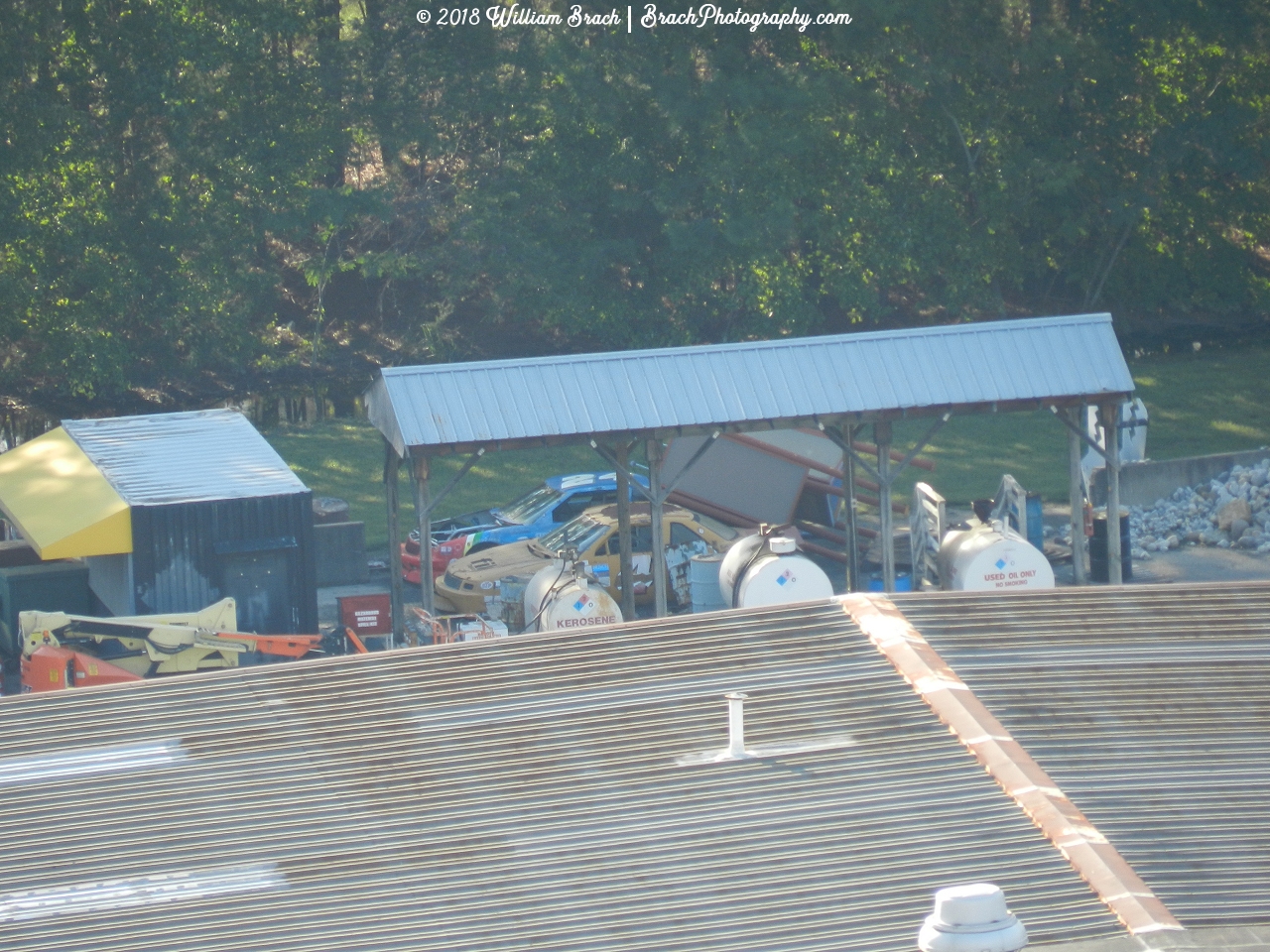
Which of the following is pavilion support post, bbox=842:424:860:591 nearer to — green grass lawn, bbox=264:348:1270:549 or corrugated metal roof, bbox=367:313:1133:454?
corrugated metal roof, bbox=367:313:1133:454

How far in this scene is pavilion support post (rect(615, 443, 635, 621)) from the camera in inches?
802

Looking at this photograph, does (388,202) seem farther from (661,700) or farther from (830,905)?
(830,905)

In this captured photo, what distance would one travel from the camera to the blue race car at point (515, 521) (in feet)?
77.9

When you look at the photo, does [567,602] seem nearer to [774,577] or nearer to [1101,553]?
[774,577]

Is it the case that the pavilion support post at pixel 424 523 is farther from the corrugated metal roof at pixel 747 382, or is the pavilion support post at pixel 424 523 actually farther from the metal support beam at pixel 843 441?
the metal support beam at pixel 843 441

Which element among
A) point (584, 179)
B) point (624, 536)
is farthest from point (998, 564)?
point (584, 179)

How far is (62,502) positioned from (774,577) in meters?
9.53

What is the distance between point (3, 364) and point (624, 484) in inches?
814

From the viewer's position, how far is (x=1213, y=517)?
24844 mm

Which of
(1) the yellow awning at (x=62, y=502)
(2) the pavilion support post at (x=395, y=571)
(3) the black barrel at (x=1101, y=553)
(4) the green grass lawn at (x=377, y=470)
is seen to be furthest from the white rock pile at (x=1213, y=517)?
(1) the yellow awning at (x=62, y=502)

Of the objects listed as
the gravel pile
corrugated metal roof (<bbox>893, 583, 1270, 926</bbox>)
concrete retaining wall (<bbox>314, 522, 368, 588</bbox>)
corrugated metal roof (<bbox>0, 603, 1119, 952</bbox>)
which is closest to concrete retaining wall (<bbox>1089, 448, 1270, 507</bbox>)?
the gravel pile

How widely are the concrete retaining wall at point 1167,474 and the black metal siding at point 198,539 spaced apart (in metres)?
14.9

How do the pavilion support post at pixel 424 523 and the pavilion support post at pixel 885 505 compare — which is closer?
the pavilion support post at pixel 424 523

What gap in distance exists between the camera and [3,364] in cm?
3497
